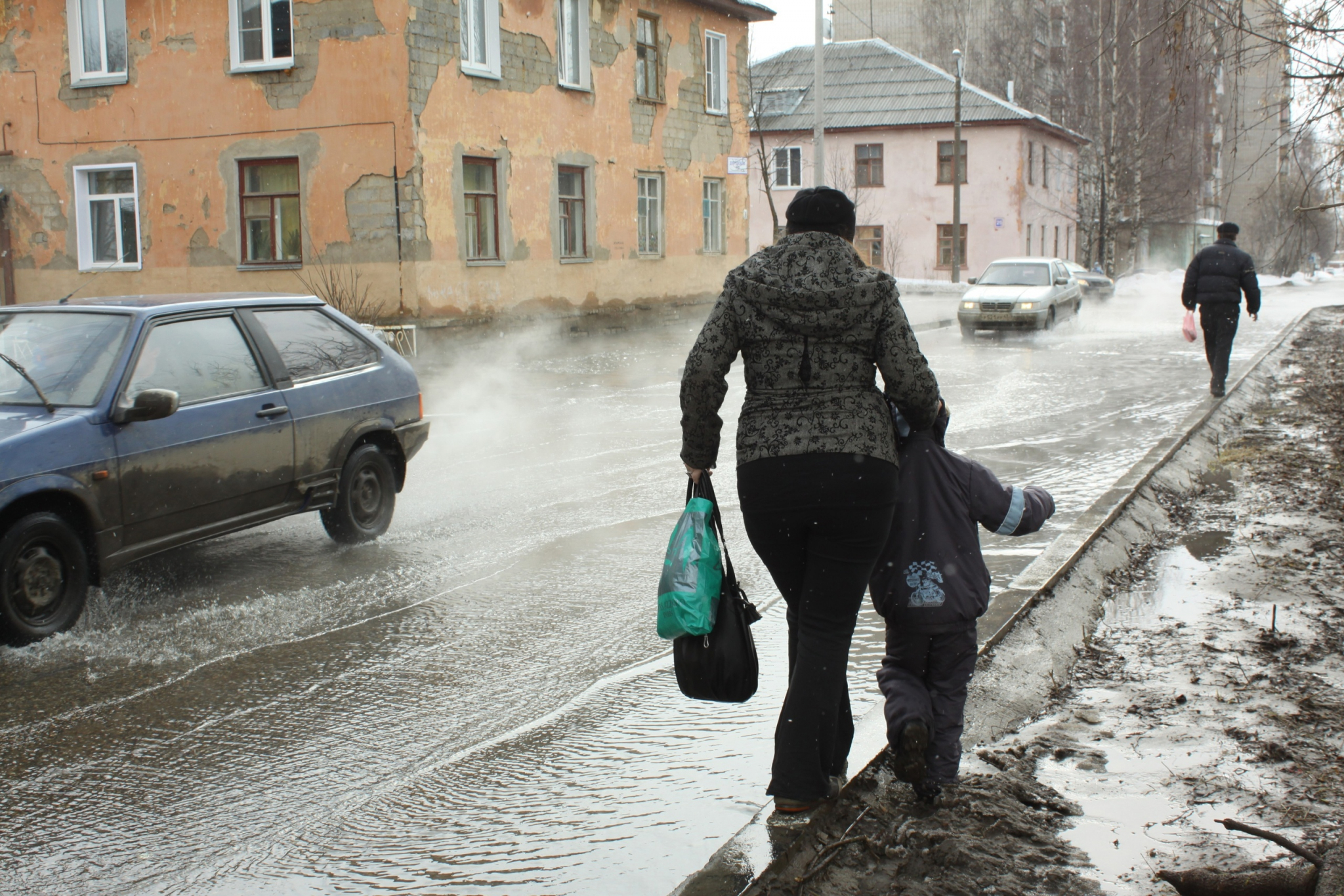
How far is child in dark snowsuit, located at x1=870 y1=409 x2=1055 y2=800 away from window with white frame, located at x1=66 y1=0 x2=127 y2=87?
21.3 meters

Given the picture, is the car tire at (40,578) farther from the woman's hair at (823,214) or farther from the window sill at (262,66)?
the window sill at (262,66)

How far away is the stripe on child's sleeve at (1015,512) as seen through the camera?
3.55m

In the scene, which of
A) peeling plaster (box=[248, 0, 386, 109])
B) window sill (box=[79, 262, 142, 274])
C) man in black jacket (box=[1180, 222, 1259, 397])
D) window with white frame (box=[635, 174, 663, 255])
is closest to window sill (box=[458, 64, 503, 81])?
peeling plaster (box=[248, 0, 386, 109])

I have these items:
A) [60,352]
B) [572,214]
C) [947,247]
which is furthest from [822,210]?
[947,247]

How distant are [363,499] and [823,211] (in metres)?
4.62

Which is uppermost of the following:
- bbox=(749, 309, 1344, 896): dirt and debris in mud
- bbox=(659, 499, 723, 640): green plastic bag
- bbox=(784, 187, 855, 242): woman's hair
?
bbox=(784, 187, 855, 242): woman's hair

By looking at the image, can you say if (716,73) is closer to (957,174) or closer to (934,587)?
(957,174)

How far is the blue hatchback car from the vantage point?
17.4 feet

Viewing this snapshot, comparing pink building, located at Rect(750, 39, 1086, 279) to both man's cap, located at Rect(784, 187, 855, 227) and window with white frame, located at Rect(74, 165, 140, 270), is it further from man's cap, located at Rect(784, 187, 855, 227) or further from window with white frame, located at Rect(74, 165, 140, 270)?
man's cap, located at Rect(784, 187, 855, 227)

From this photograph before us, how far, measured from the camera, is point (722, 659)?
3.44 metres

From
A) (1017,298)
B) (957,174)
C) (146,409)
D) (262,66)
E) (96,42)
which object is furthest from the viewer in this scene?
(957,174)

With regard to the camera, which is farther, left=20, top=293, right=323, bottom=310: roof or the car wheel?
the car wheel

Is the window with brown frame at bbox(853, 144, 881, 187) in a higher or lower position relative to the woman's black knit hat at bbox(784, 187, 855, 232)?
higher

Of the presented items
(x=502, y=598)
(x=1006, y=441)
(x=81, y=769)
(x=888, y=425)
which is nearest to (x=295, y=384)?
(x=502, y=598)
